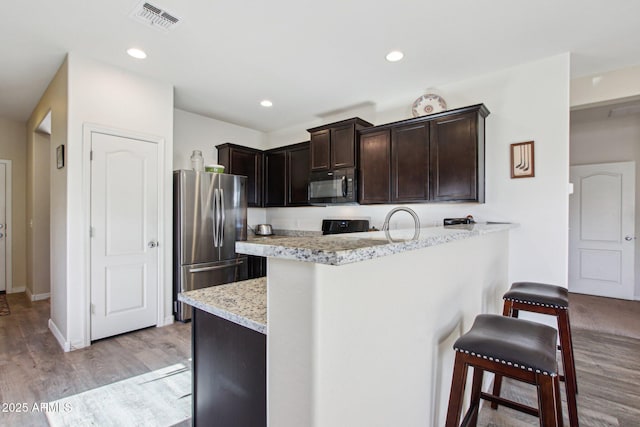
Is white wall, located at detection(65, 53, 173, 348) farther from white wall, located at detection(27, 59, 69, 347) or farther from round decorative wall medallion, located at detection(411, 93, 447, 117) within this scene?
round decorative wall medallion, located at detection(411, 93, 447, 117)

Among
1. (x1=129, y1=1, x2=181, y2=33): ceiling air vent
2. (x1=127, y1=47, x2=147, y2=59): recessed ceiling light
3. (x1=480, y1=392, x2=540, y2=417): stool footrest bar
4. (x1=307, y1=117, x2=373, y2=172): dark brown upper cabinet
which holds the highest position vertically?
(x1=127, y1=47, x2=147, y2=59): recessed ceiling light

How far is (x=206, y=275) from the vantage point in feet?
11.8

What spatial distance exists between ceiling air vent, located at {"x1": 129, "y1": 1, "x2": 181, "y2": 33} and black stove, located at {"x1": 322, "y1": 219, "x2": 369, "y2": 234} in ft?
9.18

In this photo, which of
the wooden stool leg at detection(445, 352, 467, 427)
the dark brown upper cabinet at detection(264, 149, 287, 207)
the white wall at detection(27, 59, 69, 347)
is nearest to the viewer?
the wooden stool leg at detection(445, 352, 467, 427)

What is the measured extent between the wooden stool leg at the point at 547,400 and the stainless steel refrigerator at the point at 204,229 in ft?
10.7

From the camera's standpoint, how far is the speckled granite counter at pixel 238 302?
3.17 feet

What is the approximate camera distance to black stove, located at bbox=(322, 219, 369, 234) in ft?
13.0

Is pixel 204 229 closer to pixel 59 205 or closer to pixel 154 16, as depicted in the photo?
pixel 59 205

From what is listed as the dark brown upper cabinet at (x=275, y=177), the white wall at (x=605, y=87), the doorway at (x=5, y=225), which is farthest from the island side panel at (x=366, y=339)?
the doorway at (x=5, y=225)

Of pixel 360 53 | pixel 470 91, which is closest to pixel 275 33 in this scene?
pixel 360 53

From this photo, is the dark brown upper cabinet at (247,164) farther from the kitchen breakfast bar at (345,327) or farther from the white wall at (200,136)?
the kitchen breakfast bar at (345,327)

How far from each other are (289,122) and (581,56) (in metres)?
3.53

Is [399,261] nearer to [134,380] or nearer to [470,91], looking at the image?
[134,380]

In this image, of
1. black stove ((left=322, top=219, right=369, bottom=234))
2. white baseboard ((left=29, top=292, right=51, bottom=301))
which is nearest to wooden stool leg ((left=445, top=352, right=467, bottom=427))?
black stove ((left=322, top=219, right=369, bottom=234))
